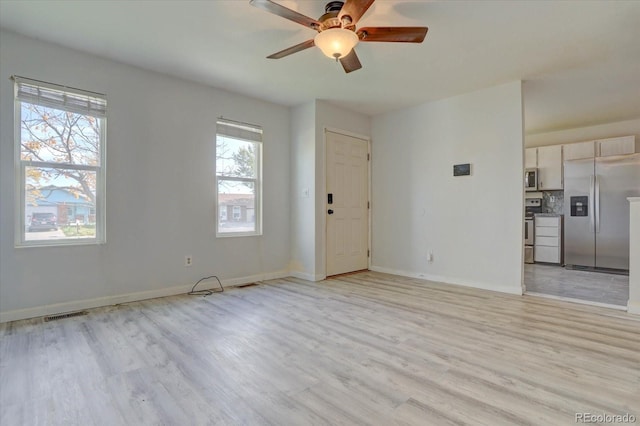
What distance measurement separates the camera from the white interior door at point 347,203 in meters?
4.86

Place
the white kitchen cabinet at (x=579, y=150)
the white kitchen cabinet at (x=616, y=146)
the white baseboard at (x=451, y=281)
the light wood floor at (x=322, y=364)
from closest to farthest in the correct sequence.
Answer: the light wood floor at (x=322, y=364)
the white baseboard at (x=451, y=281)
the white kitchen cabinet at (x=616, y=146)
the white kitchen cabinet at (x=579, y=150)

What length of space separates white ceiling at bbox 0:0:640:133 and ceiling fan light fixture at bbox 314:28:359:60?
1.02ft

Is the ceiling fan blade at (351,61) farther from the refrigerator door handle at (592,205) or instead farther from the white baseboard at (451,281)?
the refrigerator door handle at (592,205)

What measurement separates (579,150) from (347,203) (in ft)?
14.2

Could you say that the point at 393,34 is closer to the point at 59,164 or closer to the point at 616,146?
the point at 59,164

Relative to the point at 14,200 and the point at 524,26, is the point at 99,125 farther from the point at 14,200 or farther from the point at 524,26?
the point at 524,26

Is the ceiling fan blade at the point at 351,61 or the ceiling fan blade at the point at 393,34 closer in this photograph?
the ceiling fan blade at the point at 393,34

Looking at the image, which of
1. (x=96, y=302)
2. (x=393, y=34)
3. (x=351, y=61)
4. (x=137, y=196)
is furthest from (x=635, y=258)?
(x=96, y=302)

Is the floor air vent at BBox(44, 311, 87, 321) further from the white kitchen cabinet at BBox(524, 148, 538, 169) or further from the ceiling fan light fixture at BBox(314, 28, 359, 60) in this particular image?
the white kitchen cabinet at BBox(524, 148, 538, 169)

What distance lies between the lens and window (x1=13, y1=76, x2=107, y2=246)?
296 cm

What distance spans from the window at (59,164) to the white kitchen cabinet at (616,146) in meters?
7.38

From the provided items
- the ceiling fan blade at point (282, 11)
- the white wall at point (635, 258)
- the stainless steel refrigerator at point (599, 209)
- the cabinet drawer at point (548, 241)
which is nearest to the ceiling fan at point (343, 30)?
the ceiling fan blade at point (282, 11)

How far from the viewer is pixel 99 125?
132 inches

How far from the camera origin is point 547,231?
600 centimetres
